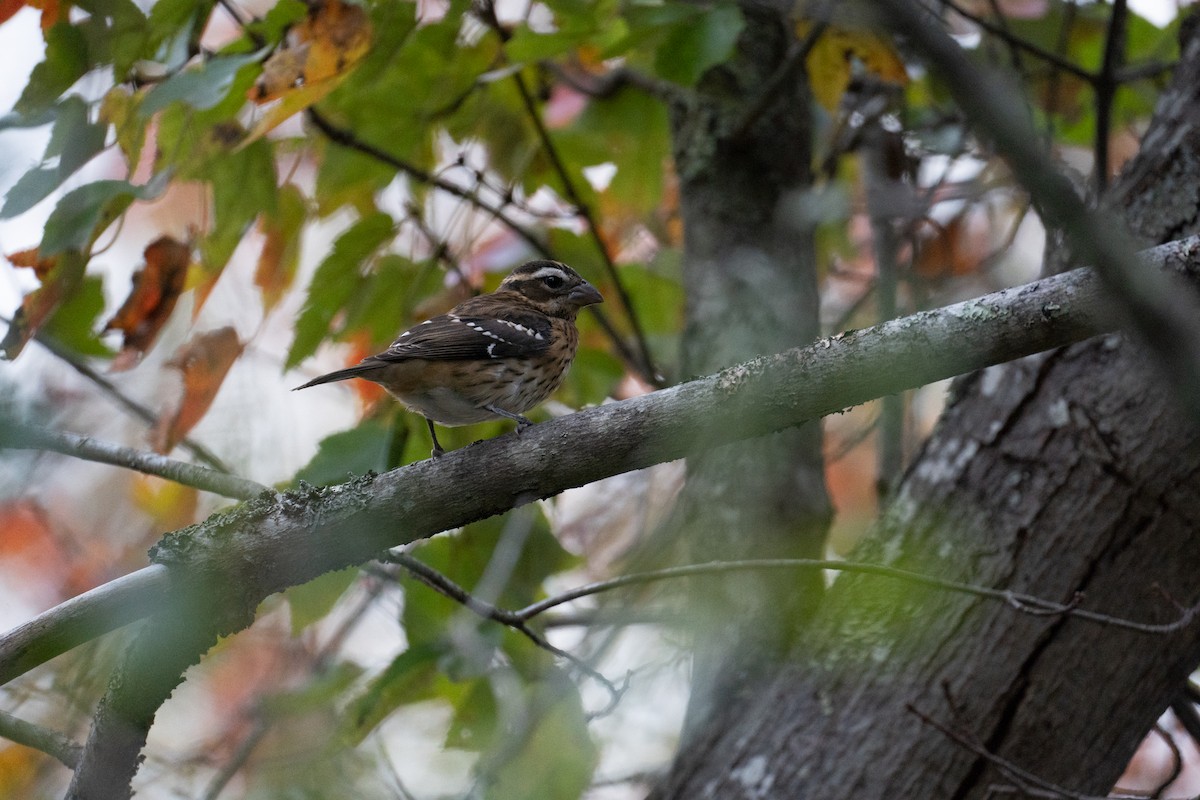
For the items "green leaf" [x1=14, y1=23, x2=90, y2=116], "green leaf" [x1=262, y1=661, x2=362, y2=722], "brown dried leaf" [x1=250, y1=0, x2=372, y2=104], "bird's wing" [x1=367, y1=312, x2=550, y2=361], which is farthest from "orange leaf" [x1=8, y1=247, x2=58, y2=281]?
"green leaf" [x1=262, y1=661, x2=362, y2=722]

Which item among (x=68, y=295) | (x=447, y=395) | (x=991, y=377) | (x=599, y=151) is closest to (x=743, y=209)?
(x=599, y=151)

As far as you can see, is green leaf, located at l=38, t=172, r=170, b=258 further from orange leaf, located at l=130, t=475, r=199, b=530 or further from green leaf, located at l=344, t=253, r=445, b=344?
orange leaf, located at l=130, t=475, r=199, b=530

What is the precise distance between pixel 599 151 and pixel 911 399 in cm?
250

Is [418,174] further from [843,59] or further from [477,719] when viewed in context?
[477,719]

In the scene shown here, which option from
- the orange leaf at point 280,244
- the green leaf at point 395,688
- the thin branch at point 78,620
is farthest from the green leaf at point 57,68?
the green leaf at point 395,688

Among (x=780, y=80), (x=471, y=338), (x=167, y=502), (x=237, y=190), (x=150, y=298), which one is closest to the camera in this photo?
(x=150, y=298)

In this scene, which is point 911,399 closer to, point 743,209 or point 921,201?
point 921,201

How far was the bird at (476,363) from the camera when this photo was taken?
4.73m

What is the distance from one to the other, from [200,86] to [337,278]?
5.01ft

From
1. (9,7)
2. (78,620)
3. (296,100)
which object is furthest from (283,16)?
(78,620)

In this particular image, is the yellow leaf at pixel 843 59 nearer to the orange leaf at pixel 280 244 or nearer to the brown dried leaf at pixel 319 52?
the brown dried leaf at pixel 319 52

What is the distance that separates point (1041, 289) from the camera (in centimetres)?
302

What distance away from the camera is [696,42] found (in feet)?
15.3

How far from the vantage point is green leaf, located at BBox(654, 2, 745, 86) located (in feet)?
15.1
